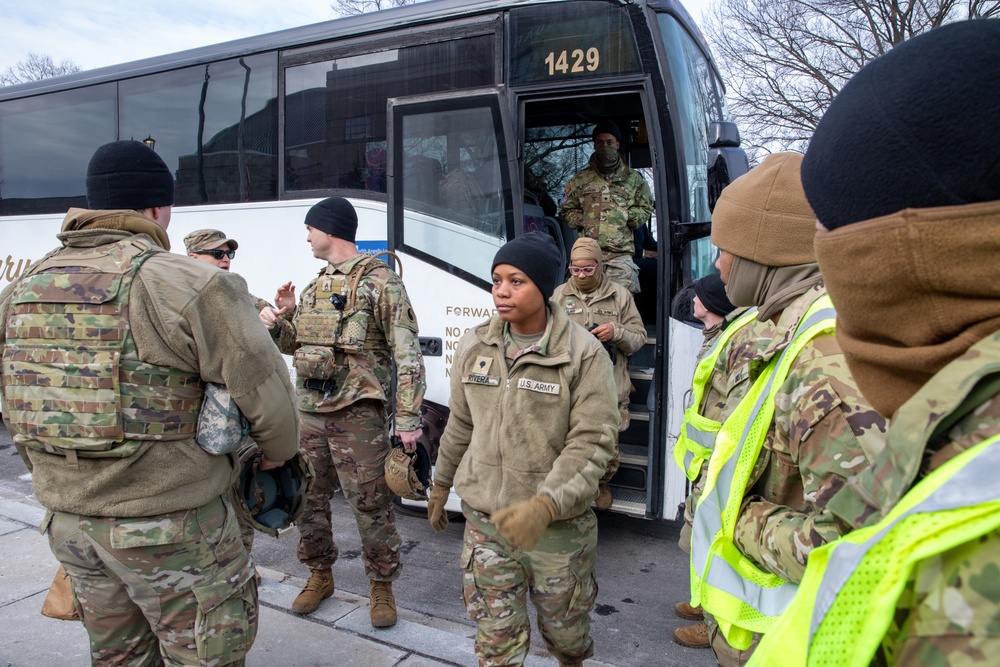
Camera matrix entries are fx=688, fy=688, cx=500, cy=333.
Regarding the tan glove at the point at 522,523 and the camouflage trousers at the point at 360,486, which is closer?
the tan glove at the point at 522,523

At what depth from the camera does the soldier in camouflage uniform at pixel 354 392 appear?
134 inches

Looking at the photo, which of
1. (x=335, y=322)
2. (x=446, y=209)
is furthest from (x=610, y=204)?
(x=335, y=322)

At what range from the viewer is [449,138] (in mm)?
4477

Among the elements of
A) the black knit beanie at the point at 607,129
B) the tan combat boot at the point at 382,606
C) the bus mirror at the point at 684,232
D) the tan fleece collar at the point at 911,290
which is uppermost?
the black knit beanie at the point at 607,129

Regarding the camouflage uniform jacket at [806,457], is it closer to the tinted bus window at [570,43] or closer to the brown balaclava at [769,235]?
the brown balaclava at [769,235]

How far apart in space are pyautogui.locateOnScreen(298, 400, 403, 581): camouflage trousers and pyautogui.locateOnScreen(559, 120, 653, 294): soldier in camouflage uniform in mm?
2457

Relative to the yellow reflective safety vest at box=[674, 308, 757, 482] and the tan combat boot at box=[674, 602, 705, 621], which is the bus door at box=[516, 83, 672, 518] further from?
the yellow reflective safety vest at box=[674, 308, 757, 482]

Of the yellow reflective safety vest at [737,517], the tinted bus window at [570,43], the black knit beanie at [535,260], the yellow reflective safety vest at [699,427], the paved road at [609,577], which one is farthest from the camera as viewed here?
the tinted bus window at [570,43]

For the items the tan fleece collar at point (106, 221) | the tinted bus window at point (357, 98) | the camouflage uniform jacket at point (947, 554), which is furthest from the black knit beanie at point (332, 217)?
the camouflage uniform jacket at point (947, 554)

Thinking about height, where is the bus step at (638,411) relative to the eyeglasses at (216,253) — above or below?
below

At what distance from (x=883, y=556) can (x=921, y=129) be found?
1.59ft

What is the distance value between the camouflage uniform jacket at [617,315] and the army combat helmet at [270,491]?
8.22 ft

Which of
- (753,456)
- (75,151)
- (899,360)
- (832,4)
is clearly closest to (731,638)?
(753,456)

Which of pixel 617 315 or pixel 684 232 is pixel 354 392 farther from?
pixel 684 232
